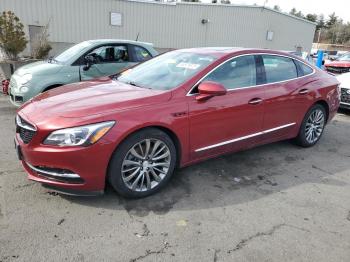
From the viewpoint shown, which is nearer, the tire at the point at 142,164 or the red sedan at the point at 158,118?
the red sedan at the point at 158,118

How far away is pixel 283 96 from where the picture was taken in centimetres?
459

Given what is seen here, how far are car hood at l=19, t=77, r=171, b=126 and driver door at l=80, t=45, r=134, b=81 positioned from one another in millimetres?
2859

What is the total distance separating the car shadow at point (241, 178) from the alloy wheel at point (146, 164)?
0.18 m

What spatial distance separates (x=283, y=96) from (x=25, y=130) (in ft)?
11.0

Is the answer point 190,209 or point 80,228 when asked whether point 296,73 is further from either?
point 80,228

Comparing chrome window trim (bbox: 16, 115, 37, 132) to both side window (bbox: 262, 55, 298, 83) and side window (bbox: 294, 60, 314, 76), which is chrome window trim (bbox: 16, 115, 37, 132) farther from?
side window (bbox: 294, 60, 314, 76)

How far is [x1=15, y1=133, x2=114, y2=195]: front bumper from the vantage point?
2992 mm

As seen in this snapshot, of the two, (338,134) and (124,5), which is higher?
(124,5)

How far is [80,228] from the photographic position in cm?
294

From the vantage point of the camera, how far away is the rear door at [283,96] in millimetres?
4484

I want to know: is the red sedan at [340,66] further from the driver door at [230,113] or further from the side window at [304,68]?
the driver door at [230,113]

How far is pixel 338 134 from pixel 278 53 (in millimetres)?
2656

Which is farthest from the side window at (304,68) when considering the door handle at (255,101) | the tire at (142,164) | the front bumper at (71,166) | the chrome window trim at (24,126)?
the chrome window trim at (24,126)

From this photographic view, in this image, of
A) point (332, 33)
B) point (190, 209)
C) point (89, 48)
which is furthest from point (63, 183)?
point (332, 33)
